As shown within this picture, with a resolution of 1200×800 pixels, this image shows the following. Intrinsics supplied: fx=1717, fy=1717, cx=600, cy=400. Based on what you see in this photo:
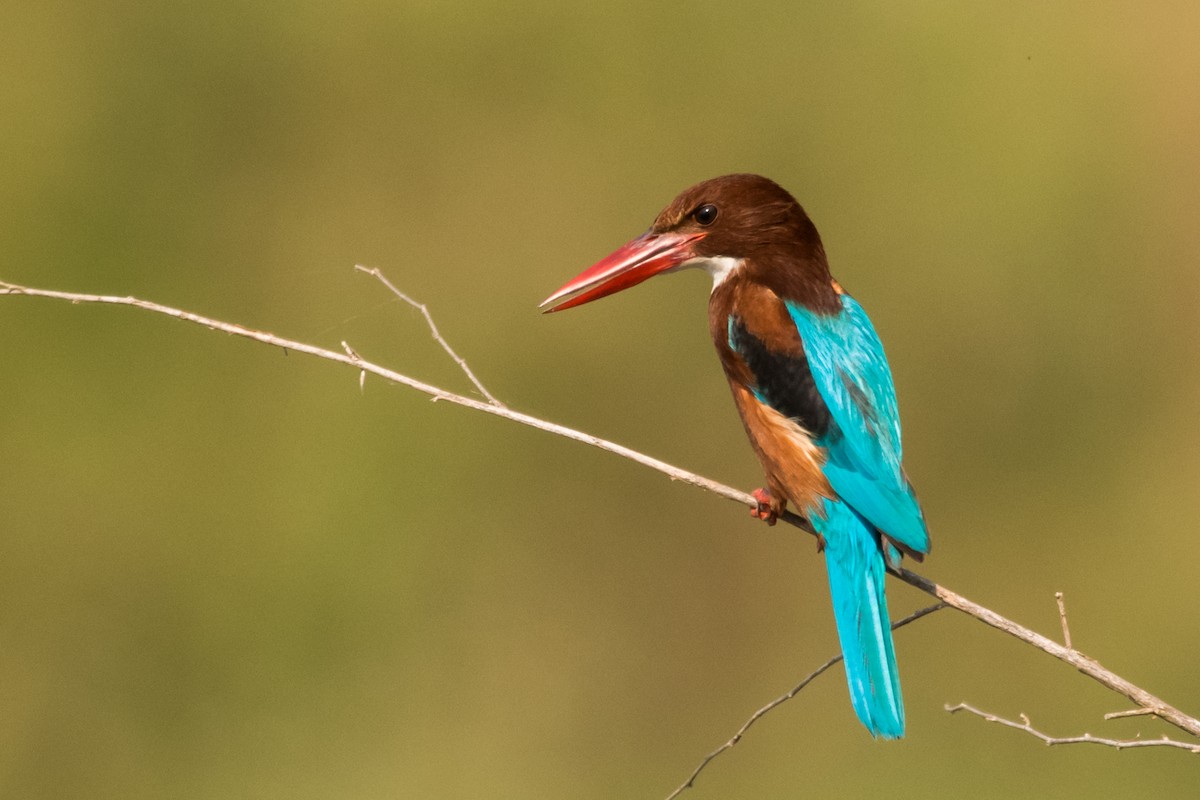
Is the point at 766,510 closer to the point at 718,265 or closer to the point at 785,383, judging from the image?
the point at 785,383

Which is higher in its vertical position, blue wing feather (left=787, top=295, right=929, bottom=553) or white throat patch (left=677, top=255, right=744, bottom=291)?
white throat patch (left=677, top=255, right=744, bottom=291)

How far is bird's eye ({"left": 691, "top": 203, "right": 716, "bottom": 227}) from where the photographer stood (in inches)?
126

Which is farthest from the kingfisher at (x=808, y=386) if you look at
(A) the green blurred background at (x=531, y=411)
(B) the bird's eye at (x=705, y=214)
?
(A) the green blurred background at (x=531, y=411)

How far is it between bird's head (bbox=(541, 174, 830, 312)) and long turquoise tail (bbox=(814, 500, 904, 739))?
548mm

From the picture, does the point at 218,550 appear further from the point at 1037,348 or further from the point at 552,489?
the point at 1037,348

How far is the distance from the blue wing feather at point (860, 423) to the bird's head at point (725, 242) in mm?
143

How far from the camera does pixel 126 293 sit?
491cm

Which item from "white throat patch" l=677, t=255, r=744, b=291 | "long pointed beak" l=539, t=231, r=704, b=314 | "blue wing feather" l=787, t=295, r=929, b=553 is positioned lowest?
"blue wing feather" l=787, t=295, r=929, b=553

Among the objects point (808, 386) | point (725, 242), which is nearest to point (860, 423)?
point (808, 386)

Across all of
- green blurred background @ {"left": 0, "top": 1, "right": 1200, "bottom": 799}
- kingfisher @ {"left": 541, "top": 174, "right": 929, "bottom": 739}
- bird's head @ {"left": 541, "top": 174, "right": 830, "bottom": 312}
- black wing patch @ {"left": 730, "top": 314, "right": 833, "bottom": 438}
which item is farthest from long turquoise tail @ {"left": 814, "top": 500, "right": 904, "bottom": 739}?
green blurred background @ {"left": 0, "top": 1, "right": 1200, "bottom": 799}

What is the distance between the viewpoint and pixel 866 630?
276 centimetres

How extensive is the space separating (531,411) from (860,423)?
79.0 inches

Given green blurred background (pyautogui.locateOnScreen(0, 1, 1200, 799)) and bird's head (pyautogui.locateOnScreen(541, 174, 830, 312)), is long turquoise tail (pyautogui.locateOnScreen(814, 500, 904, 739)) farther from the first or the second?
green blurred background (pyautogui.locateOnScreen(0, 1, 1200, 799))

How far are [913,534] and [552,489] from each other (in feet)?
7.63
